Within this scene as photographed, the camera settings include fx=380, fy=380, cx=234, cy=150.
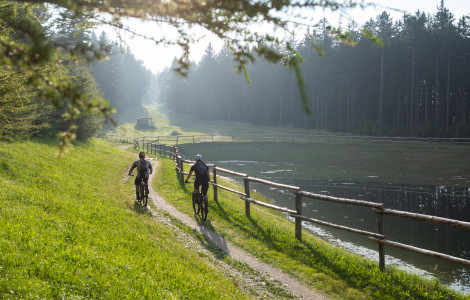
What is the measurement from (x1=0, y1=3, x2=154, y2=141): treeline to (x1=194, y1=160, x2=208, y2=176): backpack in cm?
419

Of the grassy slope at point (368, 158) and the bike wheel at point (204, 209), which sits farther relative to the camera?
the grassy slope at point (368, 158)

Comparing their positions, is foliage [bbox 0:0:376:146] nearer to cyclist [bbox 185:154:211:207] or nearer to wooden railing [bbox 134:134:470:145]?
cyclist [bbox 185:154:211:207]

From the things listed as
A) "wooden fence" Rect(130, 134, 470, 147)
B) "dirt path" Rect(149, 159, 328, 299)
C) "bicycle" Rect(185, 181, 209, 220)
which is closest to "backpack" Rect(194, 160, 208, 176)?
"bicycle" Rect(185, 181, 209, 220)

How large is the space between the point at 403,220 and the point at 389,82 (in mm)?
45824

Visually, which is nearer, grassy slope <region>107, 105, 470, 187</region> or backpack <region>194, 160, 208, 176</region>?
backpack <region>194, 160, 208, 176</region>

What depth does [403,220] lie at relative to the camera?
1969cm

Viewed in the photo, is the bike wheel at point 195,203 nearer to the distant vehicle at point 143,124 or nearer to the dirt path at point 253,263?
the dirt path at point 253,263

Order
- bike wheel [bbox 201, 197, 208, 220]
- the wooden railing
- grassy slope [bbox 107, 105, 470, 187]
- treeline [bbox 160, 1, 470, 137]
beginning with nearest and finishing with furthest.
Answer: bike wheel [bbox 201, 197, 208, 220] < grassy slope [bbox 107, 105, 470, 187] < the wooden railing < treeline [bbox 160, 1, 470, 137]

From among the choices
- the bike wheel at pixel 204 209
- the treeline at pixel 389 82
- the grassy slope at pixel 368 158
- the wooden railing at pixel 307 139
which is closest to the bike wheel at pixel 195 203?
the bike wheel at pixel 204 209

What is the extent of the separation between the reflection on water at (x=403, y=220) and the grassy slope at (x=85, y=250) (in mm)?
7148

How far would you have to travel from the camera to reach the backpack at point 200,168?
13.5 m

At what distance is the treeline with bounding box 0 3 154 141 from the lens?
336cm

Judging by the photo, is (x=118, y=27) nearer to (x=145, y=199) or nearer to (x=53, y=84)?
(x=53, y=84)

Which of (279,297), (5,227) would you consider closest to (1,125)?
(5,227)
